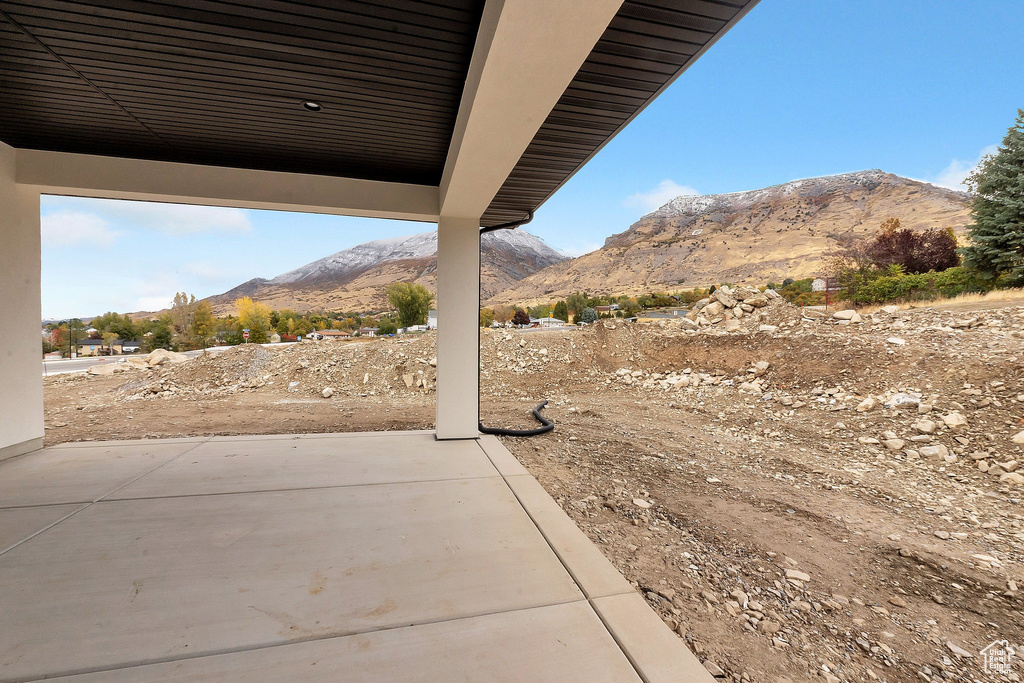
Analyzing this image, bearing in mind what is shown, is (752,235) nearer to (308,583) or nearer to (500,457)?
(500,457)

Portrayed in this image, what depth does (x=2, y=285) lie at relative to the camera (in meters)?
3.14

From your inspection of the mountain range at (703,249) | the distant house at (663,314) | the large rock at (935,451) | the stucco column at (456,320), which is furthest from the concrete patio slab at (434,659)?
the mountain range at (703,249)

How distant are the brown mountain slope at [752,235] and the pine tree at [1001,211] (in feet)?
68.1

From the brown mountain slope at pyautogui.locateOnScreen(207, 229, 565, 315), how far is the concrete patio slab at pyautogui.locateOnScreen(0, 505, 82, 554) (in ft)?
95.1

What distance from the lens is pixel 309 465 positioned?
3.19 meters

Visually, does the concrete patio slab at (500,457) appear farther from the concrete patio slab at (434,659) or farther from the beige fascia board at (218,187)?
the beige fascia board at (218,187)

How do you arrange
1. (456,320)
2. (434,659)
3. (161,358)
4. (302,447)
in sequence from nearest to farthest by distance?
(434,659) → (302,447) → (456,320) → (161,358)

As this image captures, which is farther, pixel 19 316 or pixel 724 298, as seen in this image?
pixel 724 298

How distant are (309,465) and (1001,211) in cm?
1604

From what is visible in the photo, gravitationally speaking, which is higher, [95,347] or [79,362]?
[95,347]

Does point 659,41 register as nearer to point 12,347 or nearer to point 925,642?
point 925,642

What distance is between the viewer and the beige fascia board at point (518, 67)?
1.37 m

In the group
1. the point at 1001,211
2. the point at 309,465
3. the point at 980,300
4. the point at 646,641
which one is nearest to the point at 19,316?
the point at 309,465

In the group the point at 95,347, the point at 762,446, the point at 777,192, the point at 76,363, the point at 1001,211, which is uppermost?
the point at 777,192
